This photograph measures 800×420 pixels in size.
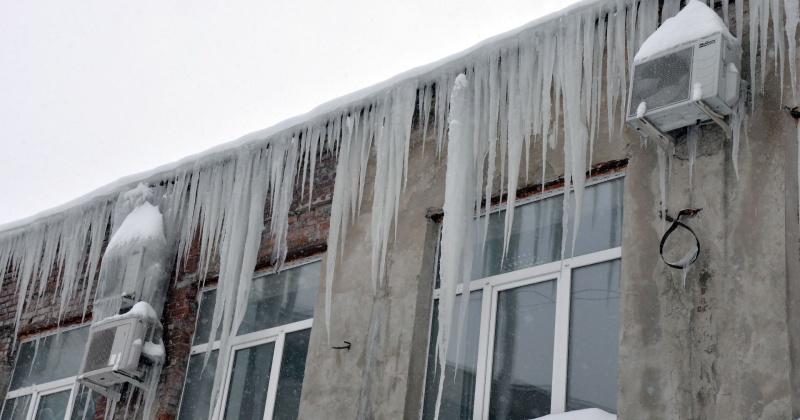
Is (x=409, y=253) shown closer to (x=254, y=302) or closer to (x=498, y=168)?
(x=498, y=168)

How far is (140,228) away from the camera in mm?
6672

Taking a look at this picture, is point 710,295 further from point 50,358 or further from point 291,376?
point 50,358

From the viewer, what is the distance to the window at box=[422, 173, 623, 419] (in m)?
4.52

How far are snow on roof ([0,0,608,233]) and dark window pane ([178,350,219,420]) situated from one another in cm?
134

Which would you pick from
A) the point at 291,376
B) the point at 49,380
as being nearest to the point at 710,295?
the point at 291,376

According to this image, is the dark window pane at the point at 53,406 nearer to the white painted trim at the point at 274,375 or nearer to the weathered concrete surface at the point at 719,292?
the white painted trim at the point at 274,375

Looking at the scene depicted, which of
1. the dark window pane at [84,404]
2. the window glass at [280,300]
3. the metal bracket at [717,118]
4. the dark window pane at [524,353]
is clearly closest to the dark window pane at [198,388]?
the window glass at [280,300]

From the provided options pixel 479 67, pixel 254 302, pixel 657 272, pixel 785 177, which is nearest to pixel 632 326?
pixel 657 272

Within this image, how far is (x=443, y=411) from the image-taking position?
4.95 meters

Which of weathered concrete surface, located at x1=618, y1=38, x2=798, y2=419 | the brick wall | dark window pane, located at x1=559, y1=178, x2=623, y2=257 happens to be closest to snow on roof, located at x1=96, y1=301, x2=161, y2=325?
the brick wall

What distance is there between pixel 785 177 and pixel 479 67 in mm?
1898

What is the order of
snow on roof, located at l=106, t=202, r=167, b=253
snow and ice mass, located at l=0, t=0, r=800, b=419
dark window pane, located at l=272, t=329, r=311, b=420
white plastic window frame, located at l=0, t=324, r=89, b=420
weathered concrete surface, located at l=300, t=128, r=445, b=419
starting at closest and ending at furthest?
1. snow and ice mass, located at l=0, t=0, r=800, b=419
2. weathered concrete surface, located at l=300, t=128, r=445, b=419
3. dark window pane, located at l=272, t=329, r=311, b=420
4. snow on roof, located at l=106, t=202, r=167, b=253
5. white plastic window frame, located at l=0, t=324, r=89, b=420

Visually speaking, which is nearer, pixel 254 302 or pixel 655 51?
pixel 655 51

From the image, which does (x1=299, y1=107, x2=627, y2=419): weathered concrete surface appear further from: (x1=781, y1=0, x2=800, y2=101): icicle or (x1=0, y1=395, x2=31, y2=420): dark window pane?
(x1=0, y1=395, x2=31, y2=420): dark window pane
